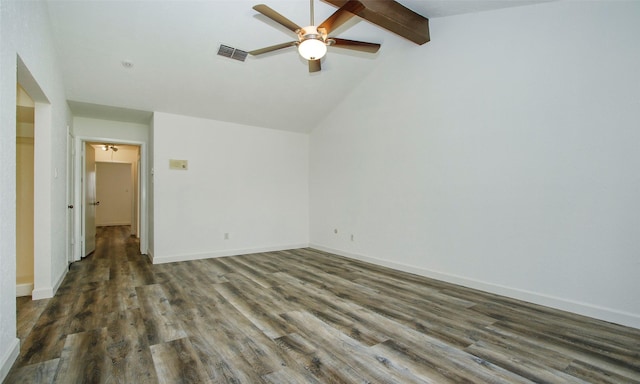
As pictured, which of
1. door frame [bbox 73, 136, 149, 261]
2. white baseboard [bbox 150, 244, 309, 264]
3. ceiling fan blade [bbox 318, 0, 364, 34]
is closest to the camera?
ceiling fan blade [bbox 318, 0, 364, 34]

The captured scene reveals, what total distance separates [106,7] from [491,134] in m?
4.41

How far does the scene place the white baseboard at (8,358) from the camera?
176cm

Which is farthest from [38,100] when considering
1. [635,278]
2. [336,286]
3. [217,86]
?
[635,278]

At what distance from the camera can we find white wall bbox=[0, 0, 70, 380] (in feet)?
5.91

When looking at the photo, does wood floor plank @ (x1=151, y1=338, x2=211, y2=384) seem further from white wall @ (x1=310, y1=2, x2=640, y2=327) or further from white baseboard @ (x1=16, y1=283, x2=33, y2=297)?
white wall @ (x1=310, y1=2, x2=640, y2=327)

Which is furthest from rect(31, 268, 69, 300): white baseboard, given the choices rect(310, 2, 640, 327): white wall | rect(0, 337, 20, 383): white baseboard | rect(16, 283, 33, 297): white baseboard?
rect(310, 2, 640, 327): white wall

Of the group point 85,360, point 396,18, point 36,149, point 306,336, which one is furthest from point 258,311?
point 396,18

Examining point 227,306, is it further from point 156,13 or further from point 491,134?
point 491,134

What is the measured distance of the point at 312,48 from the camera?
2.70 metres

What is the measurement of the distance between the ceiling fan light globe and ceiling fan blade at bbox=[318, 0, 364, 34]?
0.56 ft

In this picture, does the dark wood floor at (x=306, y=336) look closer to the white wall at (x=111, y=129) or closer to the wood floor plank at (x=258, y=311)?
the wood floor plank at (x=258, y=311)

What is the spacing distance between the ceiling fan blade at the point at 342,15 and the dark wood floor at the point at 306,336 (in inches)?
106

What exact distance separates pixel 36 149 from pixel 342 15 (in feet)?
11.1

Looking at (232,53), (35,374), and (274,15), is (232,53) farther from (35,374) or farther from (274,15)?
(35,374)
